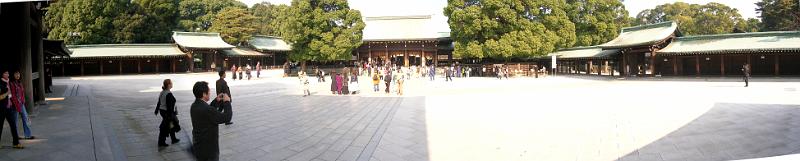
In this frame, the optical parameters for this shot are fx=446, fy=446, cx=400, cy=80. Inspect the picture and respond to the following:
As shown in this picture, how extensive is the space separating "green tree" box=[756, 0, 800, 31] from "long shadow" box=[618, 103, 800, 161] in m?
35.7

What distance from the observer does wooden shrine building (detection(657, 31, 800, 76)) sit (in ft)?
86.0

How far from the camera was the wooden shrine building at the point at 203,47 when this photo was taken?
1598 inches

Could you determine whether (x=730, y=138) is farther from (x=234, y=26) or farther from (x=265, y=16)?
(x=265, y=16)

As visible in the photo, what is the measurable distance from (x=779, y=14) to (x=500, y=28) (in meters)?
29.6

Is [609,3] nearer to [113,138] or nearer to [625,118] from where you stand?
[625,118]

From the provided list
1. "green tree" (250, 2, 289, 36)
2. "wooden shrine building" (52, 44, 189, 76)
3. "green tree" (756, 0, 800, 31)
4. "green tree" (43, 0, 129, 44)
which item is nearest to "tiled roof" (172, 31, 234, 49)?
"wooden shrine building" (52, 44, 189, 76)

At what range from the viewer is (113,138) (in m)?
8.17

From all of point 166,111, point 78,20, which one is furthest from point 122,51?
point 166,111

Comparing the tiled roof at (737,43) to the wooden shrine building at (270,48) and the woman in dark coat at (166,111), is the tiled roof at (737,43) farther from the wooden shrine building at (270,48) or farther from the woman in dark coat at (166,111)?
the wooden shrine building at (270,48)

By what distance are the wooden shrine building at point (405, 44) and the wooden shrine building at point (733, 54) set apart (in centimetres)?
2031

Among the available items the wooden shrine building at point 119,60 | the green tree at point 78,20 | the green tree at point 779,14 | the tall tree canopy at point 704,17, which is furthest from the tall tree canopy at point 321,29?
the tall tree canopy at point 704,17

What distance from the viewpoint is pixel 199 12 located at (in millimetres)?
59844

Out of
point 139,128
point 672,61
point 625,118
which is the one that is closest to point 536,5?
point 672,61

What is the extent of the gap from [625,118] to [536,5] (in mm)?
24447
